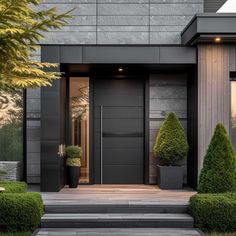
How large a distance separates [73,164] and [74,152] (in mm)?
290

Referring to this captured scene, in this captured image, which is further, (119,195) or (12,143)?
(12,143)

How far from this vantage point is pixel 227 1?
40.5 feet

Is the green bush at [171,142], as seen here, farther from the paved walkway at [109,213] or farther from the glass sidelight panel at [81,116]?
the glass sidelight panel at [81,116]

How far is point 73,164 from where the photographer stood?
11523 millimetres

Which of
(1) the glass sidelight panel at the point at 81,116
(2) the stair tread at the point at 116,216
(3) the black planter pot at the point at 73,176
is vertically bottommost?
(2) the stair tread at the point at 116,216

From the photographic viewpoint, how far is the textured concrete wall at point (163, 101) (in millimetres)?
12242

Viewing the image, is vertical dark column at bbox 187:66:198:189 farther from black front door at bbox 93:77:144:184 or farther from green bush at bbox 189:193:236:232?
green bush at bbox 189:193:236:232

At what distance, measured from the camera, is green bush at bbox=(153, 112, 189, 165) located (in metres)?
A: 11.2

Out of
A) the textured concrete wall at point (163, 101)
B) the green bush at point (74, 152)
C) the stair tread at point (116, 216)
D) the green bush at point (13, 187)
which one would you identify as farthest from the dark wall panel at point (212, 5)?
the green bush at point (13, 187)

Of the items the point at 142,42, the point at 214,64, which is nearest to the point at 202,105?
the point at 214,64

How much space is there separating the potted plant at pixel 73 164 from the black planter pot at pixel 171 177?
1982mm

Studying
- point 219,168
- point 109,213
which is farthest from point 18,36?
point 219,168

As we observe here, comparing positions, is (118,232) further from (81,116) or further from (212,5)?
(212,5)

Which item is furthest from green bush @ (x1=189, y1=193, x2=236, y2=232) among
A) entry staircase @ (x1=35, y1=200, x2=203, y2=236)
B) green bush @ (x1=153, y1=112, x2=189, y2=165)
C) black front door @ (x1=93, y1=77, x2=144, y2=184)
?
black front door @ (x1=93, y1=77, x2=144, y2=184)
